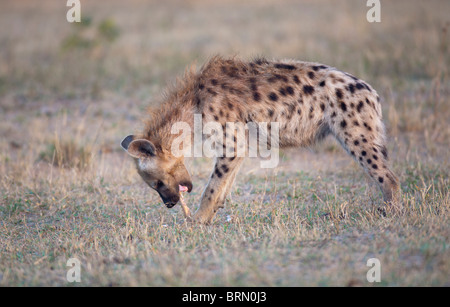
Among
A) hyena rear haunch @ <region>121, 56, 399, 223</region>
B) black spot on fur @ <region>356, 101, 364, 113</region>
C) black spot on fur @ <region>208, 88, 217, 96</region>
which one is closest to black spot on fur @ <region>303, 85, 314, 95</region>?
hyena rear haunch @ <region>121, 56, 399, 223</region>

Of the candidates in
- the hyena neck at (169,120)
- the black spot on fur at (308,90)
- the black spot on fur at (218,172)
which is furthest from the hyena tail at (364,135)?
the hyena neck at (169,120)

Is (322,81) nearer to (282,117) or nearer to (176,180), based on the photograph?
(282,117)

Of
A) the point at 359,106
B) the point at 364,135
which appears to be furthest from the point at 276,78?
the point at 364,135

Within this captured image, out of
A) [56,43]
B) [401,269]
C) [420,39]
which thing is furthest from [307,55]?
[401,269]

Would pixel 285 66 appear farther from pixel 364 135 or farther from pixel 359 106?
pixel 364 135

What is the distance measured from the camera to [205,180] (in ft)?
24.7

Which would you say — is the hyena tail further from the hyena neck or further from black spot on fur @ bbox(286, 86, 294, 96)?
the hyena neck

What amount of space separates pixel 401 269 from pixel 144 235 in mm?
2346

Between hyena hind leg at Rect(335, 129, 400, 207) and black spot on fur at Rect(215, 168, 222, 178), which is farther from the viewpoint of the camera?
black spot on fur at Rect(215, 168, 222, 178)

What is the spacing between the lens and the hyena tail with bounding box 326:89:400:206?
5617 mm

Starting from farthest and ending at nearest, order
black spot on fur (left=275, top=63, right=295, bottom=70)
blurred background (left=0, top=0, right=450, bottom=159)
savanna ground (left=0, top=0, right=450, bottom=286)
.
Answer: blurred background (left=0, top=0, right=450, bottom=159) → black spot on fur (left=275, top=63, right=295, bottom=70) → savanna ground (left=0, top=0, right=450, bottom=286)

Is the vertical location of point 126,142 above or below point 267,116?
below

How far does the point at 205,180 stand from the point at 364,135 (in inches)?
102

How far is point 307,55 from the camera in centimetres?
1270
